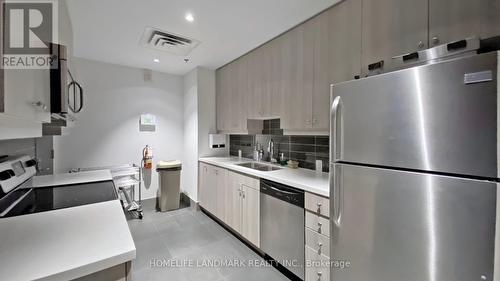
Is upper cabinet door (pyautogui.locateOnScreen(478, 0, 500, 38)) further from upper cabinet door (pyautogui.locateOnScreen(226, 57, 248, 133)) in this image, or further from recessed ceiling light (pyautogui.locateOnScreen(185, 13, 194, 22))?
upper cabinet door (pyautogui.locateOnScreen(226, 57, 248, 133))

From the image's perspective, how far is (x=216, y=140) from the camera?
11.5 feet

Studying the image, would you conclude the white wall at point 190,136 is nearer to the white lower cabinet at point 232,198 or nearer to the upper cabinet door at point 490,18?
the white lower cabinet at point 232,198

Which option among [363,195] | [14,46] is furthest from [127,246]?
[363,195]

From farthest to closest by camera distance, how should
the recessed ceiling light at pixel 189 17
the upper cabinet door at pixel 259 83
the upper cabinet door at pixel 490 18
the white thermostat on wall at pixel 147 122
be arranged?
1. the white thermostat on wall at pixel 147 122
2. the upper cabinet door at pixel 259 83
3. the recessed ceiling light at pixel 189 17
4. the upper cabinet door at pixel 490 18

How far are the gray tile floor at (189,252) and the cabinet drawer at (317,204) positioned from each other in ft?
2.65

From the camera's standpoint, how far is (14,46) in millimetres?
656

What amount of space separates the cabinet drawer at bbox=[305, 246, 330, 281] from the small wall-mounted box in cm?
230

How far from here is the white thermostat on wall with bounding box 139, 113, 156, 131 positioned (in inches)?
140

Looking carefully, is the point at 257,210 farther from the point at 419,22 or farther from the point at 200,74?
the point at 200,74

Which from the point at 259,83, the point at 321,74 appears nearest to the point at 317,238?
the point at 321,74

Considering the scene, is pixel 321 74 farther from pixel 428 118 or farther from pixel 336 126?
pixel 428 118
